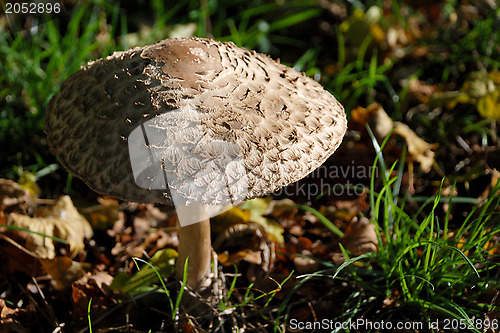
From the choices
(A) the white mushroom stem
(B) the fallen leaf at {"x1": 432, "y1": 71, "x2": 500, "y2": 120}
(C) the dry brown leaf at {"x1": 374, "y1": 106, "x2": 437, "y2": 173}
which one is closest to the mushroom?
(A) the white mushroom stem

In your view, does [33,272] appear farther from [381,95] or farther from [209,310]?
[381,95]

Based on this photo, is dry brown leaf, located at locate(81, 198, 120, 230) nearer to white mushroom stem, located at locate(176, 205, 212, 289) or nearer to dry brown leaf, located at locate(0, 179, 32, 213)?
dry brown leaf, located at locate(0, 179, 32, 213)

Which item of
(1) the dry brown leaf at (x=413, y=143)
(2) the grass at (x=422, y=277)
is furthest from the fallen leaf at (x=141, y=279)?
(1) the dry brown leaf at (x=413, y=143)

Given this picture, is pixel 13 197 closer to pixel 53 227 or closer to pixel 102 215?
pixel 53 227

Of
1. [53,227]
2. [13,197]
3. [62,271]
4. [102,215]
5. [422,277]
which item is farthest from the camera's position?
[102,215]

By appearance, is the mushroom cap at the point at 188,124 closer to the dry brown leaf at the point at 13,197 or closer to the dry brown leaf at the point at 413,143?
the dry brown leaf at the point at 13,197

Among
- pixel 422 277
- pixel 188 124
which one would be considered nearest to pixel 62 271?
pixel 188 124

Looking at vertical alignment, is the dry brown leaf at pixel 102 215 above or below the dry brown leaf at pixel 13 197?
below
